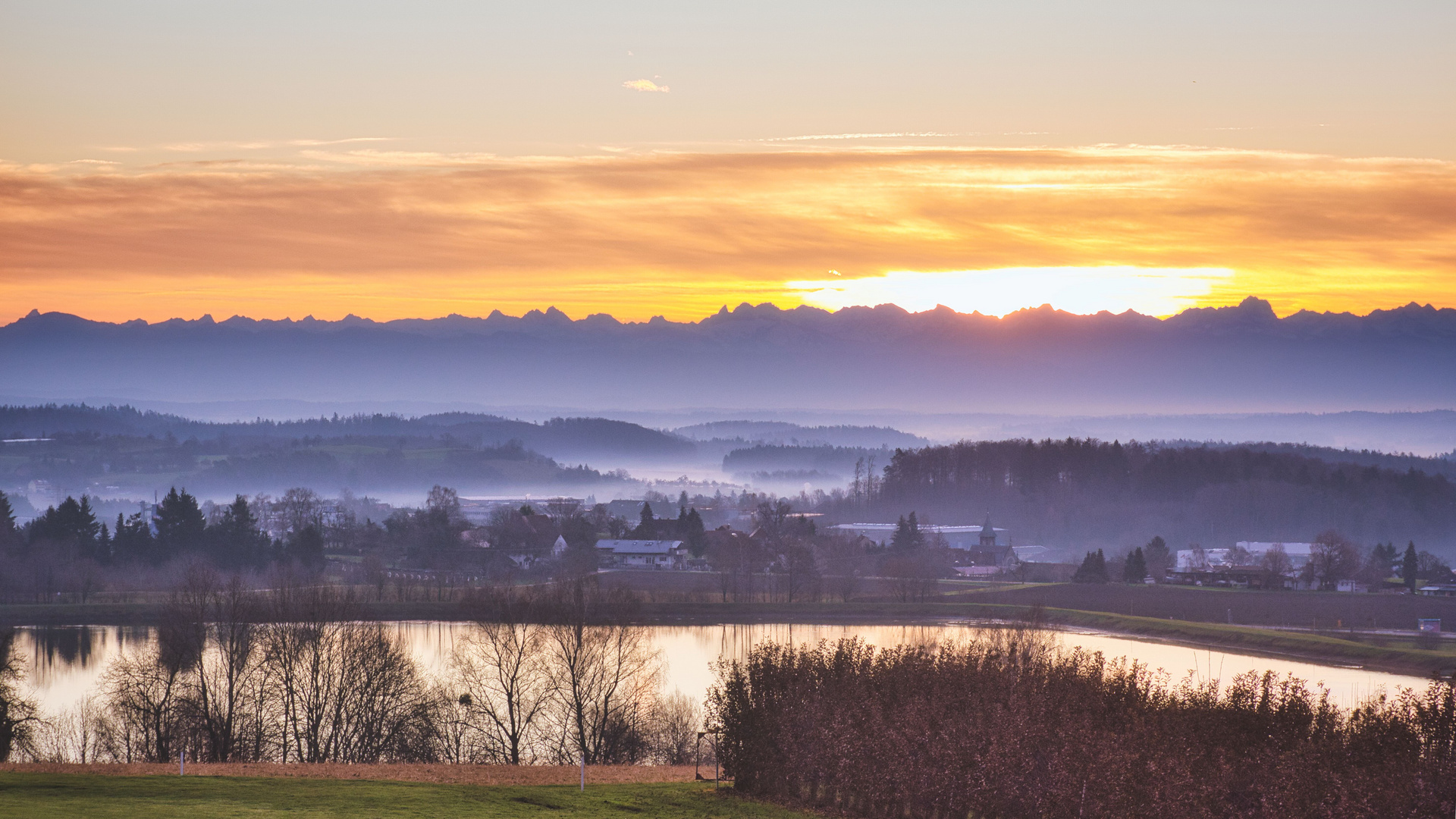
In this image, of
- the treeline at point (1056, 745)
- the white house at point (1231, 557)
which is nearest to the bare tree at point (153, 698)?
the treeline at point (1056, 745)

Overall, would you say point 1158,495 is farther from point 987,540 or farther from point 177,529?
point 177,529

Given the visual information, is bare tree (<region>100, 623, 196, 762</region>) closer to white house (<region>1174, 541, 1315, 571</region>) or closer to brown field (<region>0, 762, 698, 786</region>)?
brown field (<region>0, 762, 698, 786</region>)

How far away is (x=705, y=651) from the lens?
54344 mm

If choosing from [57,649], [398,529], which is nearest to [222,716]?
[57,649]

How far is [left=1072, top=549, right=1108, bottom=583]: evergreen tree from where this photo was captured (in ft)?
256

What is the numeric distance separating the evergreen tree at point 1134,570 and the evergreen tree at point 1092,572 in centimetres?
128

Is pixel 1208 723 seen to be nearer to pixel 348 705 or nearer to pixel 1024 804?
pixel 1024 804

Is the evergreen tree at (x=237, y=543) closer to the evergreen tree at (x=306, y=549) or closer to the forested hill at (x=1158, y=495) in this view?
the evergreen tree at (x=306, y=549)

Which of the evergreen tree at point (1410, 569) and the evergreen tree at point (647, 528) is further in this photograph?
the evergreen tree at point (647, 528)

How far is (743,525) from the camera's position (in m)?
120

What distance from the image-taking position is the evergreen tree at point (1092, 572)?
7794 cm

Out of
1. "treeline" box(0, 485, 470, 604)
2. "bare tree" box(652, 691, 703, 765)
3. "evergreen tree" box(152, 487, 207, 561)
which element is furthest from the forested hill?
"bare tree" box(652, 691, 703, 765)

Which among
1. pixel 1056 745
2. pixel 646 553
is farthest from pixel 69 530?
pixel 1056 745

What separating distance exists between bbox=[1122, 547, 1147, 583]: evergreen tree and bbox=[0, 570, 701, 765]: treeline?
40.8 m
